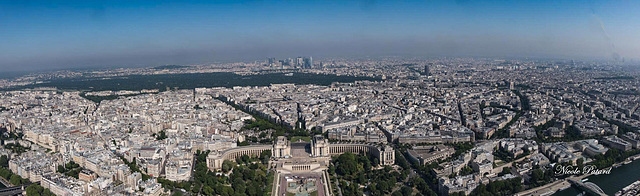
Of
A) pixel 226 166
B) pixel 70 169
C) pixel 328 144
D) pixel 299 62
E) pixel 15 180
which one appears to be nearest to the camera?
pixel 15 180

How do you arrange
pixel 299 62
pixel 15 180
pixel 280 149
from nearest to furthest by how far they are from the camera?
pixel 15 180, pixel 280 149, pixel 299 62

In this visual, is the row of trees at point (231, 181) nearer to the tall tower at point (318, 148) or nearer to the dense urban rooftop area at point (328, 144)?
the dense urban rooftop area at point (328, 144)

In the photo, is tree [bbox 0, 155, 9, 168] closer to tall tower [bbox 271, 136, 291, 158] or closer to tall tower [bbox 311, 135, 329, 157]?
tall tower [bbox 271, 136, 291, 158]

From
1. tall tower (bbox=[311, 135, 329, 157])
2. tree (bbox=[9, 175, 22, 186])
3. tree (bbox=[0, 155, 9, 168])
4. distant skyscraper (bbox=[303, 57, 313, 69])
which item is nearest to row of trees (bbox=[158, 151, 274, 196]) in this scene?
tall tower (bbox=[311, 135, 329, 157])

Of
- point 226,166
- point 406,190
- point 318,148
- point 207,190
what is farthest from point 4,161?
point 406,190

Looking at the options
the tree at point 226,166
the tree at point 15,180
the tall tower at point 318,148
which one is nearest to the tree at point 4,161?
the tree at point 15,180

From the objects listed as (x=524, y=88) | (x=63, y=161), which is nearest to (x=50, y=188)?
(x=63, y=161)

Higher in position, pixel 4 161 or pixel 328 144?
pixel 328 144

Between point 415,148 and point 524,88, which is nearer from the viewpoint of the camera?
point 415,148

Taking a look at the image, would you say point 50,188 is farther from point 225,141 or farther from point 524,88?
point 524,88

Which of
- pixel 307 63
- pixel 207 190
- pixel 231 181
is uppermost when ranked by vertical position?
pixel 307 63

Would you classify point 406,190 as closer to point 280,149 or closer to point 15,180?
point 280,149
